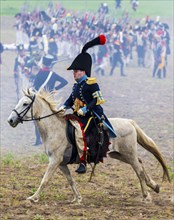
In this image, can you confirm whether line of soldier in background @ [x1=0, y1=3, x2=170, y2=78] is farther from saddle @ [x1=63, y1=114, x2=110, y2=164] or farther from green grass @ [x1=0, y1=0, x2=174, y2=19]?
saddle @ [x1=63, y1=114, x2=110, y2=164]

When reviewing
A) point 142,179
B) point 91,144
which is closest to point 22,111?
point 91,144

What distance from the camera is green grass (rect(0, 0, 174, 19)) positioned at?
31703 millimetres

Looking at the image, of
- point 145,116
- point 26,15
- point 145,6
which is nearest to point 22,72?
point 145,116

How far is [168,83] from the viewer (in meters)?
30.3

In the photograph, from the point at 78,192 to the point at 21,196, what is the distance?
29.8 inches

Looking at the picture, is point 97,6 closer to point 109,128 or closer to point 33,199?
point 109,128

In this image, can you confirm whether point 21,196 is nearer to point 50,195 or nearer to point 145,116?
point 50,195

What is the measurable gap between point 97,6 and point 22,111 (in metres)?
27.2

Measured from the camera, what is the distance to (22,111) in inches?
376

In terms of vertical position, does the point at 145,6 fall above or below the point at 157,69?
above

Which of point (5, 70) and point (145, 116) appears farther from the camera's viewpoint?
point (5, 70)

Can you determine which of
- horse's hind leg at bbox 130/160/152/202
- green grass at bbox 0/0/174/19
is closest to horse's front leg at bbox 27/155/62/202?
horse's hind leg at bbox 130/160/152/202

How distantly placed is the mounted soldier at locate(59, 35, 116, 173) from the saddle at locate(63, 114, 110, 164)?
0.19ft

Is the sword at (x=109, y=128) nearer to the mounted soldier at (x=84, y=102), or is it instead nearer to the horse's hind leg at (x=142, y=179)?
the mounted soldier at (x=84, y=102)
